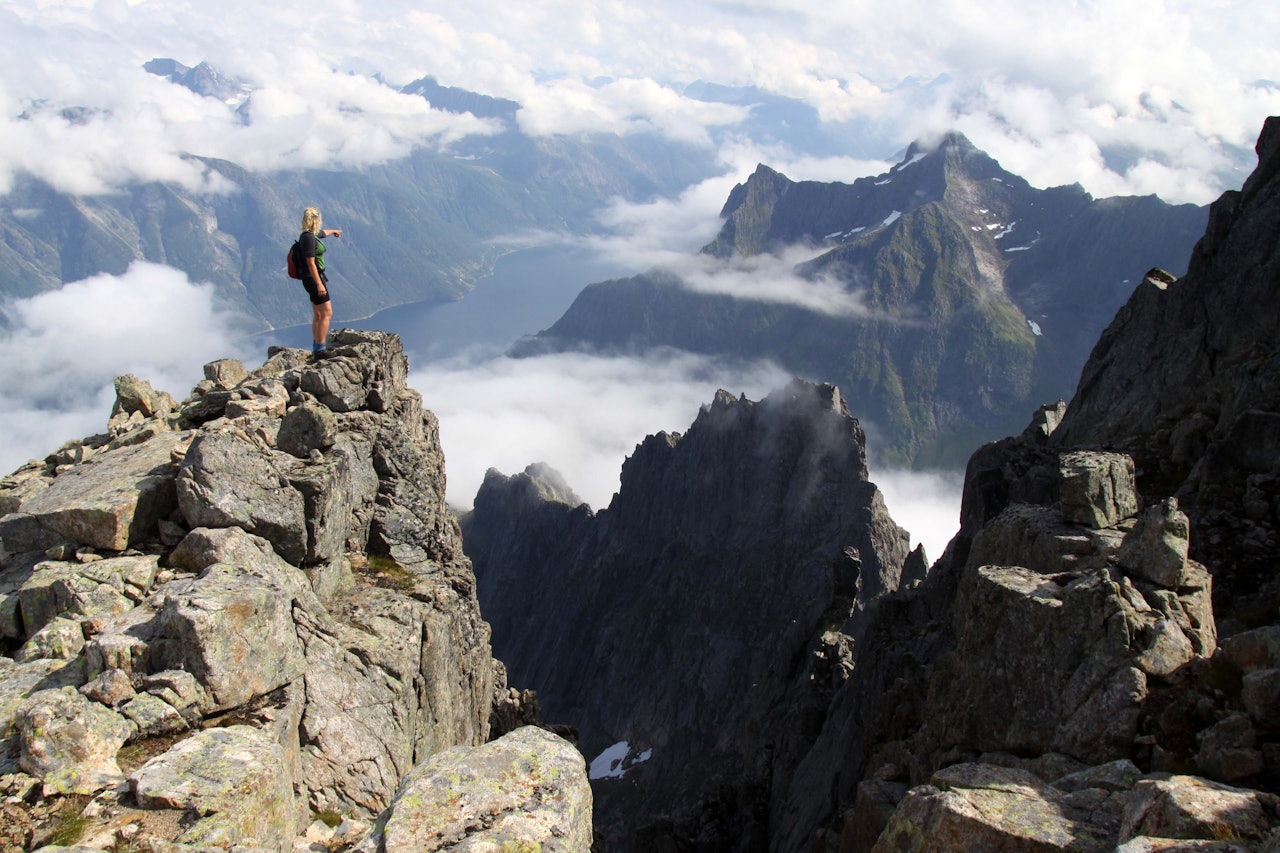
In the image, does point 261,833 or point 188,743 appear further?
point 188,743

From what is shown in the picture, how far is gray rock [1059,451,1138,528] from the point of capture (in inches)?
980

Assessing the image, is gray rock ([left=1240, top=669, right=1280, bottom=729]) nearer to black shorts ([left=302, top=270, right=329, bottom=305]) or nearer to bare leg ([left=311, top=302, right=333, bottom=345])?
black shorts ([left=302, top=270, right=329, bottom=305])

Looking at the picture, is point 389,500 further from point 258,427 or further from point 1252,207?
point 1252,207

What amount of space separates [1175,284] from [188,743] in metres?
52.4

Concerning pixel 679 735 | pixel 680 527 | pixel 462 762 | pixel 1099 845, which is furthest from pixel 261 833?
pixel 680 527

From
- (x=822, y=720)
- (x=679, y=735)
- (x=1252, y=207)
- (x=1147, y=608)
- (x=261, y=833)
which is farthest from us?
(x=679, y=735)

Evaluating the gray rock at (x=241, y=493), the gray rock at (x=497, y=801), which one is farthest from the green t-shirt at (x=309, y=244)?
the gray rock at (x=497, y=801)

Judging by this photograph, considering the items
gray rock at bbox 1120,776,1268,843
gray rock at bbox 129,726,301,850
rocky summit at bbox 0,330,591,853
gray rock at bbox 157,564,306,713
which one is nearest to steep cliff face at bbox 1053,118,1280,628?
gray rock at bbox 1120,776,1268,843

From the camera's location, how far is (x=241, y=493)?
2133 centimetres

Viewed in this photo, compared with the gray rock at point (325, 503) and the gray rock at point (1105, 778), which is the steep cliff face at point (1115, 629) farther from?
the gray rock at point (325, 503)

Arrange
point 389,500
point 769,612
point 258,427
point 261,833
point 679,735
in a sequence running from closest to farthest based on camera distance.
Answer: point 261,833 → point 258,427 → point 389,500 → point 679,735 → point 769,612

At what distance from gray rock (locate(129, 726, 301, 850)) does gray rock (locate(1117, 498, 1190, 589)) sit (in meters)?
19.5

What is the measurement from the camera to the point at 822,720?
60.9m

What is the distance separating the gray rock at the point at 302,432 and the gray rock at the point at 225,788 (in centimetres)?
1368
